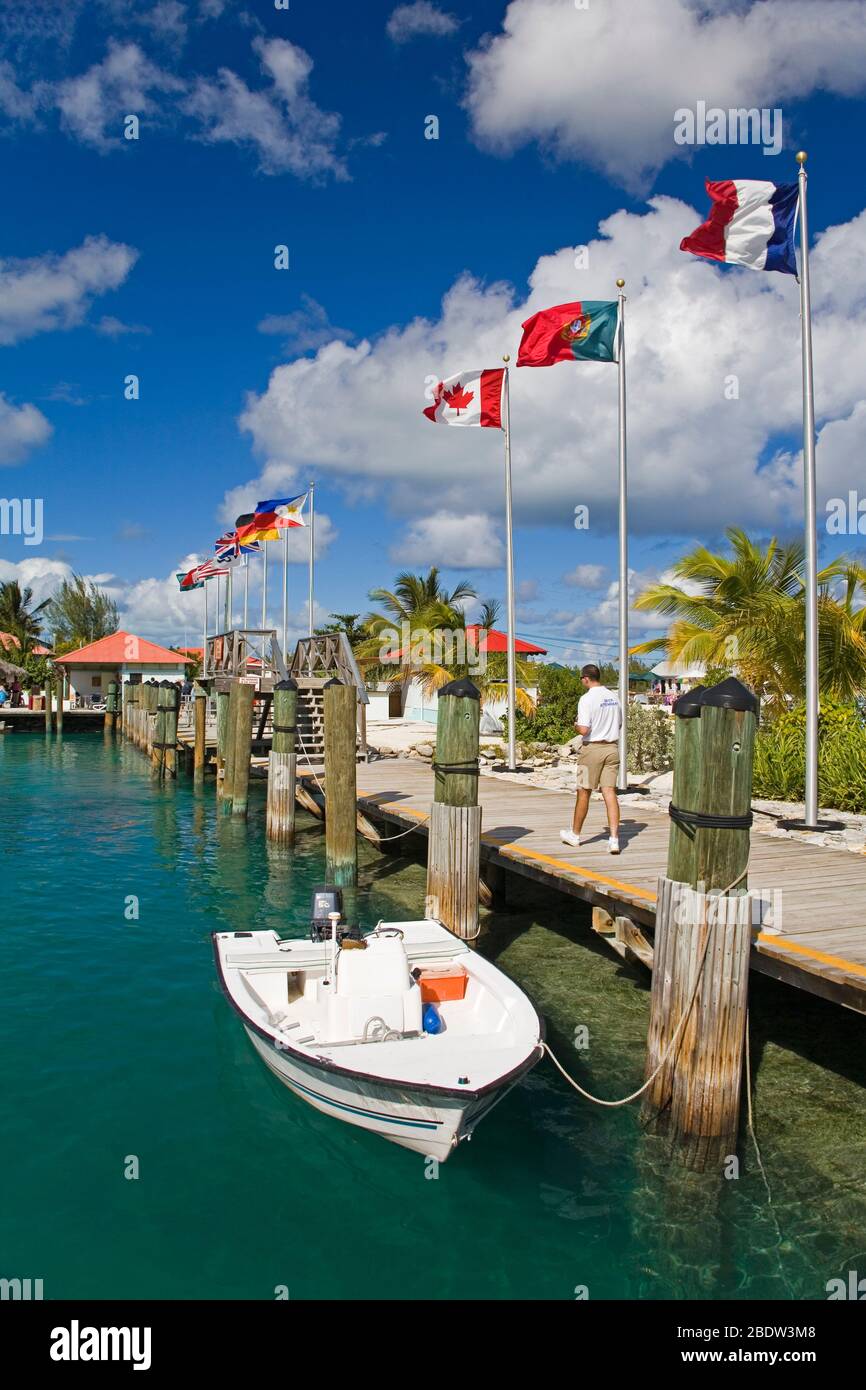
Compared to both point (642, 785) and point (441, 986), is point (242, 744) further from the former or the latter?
point (441, 986)

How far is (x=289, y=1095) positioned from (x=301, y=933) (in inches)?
166

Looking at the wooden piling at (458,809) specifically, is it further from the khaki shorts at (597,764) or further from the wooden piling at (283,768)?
the wooden piling at (283,768)

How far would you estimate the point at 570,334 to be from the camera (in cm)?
1386

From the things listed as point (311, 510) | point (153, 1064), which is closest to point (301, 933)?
point (153, 1064)

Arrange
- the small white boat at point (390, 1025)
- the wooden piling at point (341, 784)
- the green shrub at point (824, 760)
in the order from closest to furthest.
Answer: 1. the small white boat at point (390, 1025)
2. the wooden piling at point (341, 784)
3. the green shrub at point (824, 760)

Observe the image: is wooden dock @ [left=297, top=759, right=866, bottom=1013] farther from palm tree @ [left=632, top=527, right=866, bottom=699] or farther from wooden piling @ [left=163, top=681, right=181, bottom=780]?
wooden piling @ [left=163, top=681, right=181, bottom=780]

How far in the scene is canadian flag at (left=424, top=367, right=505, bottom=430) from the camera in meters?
16.0

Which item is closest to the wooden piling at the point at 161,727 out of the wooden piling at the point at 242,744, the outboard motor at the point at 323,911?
the wooden piling at the point at 242,744

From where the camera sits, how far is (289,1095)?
7.06 metres

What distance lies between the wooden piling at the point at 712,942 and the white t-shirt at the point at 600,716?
3654 mm

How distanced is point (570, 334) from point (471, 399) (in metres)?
2.69

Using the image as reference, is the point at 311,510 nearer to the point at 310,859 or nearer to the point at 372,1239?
the point at 310,859

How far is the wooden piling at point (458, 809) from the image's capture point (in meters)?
9.23
